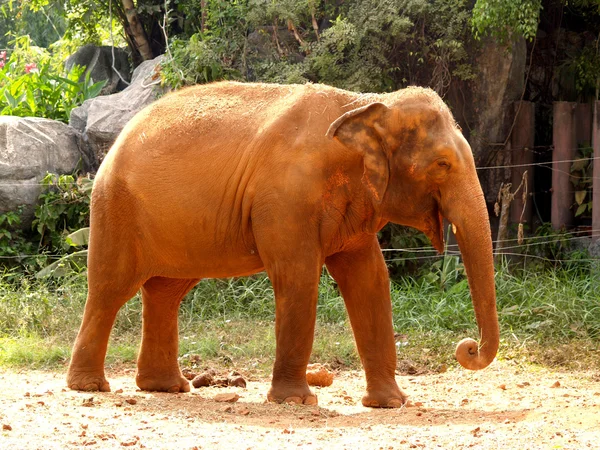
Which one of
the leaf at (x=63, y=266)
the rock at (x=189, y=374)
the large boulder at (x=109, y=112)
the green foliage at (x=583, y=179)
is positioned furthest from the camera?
the large boulder at (x=109, y=112)

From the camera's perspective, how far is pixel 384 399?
6.24 meters

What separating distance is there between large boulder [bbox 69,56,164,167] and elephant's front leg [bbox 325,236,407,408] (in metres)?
5.76

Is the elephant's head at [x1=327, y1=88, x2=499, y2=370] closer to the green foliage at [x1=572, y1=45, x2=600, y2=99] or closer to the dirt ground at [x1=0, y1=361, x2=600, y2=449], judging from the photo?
the dirt ground at [x1=0, y1=361, x2=600, y2=449]

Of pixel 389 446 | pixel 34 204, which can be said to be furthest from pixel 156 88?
pixel 389 446

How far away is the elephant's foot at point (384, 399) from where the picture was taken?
620 centimetres

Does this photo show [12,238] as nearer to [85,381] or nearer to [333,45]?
[333,45]

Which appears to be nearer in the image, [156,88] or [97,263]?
[97,263]

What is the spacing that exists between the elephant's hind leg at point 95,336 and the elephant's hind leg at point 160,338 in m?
0.32

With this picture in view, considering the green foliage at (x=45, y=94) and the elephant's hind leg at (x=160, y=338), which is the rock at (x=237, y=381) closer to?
the elephant's hind leg at (x=160, y=338)

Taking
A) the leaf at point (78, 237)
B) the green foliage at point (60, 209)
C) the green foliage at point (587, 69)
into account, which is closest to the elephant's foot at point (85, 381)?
the leaf at point (78, 237)

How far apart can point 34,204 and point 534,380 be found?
21.0 feet

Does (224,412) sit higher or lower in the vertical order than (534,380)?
higher

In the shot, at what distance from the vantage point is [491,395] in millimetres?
6672

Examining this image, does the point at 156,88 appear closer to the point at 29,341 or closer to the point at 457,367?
the point at 29,341
